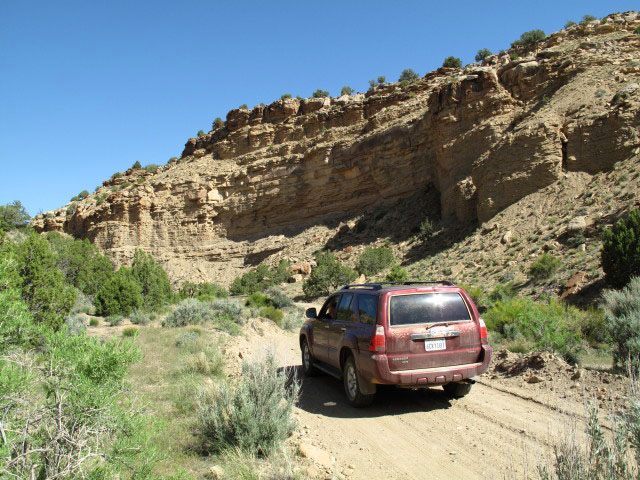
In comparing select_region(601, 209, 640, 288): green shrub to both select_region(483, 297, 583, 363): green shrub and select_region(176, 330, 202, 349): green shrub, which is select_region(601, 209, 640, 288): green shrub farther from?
select_region(176, 330, 202, 349): green shrub

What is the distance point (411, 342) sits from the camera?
5777mm

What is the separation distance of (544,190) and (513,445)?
23.6 meters

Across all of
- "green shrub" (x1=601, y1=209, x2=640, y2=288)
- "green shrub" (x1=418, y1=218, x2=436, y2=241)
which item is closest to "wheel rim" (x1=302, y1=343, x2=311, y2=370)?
"green shrub" (x1=601, y1=209, x2=640, y2=288)

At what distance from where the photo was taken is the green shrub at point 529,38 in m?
42.9

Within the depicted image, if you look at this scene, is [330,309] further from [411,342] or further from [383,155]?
[383,155]

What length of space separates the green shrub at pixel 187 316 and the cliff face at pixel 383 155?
737 inches

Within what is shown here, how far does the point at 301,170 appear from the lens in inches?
1816

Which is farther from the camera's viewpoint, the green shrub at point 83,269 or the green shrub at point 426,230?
the green shrub at point 426,230

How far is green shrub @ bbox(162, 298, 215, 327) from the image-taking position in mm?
15992

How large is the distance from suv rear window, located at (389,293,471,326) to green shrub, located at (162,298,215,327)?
11.6m

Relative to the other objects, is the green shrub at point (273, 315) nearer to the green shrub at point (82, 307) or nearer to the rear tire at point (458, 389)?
the green shrub at point (82, 307)

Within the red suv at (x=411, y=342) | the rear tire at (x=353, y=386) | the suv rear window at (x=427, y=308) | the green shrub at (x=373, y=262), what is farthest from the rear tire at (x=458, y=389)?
the green shrub at (x=373, y=262)

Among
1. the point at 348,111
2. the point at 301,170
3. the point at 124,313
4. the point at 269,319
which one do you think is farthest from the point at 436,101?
the point at 124,313

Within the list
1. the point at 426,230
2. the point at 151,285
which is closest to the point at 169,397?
the point at 151,285
